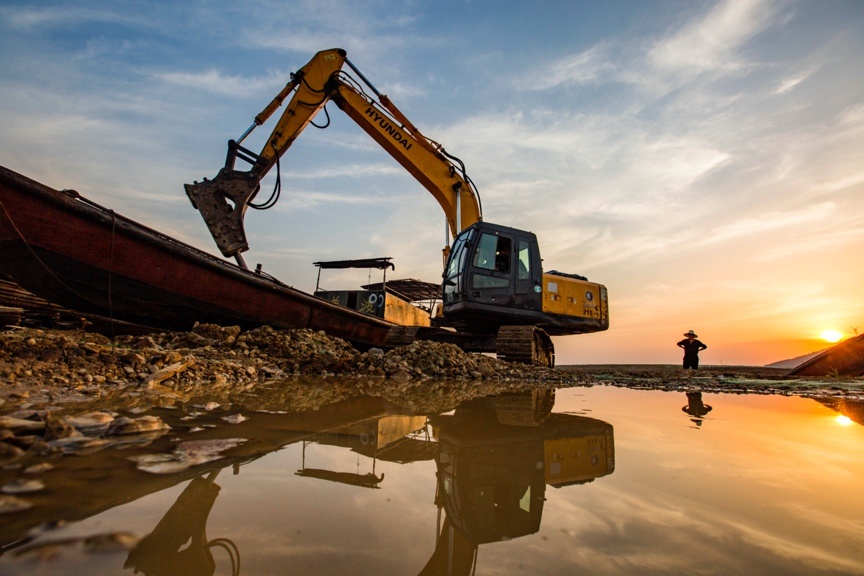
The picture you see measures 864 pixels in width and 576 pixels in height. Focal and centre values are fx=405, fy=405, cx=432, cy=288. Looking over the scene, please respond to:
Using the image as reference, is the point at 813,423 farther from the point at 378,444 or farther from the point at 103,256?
the point at 103,256

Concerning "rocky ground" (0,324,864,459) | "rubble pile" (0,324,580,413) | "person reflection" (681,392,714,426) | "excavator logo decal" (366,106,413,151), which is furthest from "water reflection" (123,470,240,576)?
"excavator logo decal" (366,106,413,151)

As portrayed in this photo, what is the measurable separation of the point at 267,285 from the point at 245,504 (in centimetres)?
647

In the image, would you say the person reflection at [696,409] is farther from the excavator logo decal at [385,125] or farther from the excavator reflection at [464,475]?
the excavator logo decal at [385,125]

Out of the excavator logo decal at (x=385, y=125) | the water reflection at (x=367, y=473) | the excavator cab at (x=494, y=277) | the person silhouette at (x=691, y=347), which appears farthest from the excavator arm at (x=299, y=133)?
the person silhouette at (x=691, y=347)

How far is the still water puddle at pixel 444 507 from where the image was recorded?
821 millimetres

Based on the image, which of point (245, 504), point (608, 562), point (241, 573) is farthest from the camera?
point (245, 504)

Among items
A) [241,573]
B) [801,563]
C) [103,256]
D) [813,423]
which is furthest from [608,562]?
[103,256]

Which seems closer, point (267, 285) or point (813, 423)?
point (813, 423)

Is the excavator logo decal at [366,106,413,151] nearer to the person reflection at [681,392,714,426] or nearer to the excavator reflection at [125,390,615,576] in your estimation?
the person reflection at [681,392,714,426]

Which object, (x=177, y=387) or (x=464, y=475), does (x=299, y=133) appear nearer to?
(x=177, y=387)

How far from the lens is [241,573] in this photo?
29.5 inches

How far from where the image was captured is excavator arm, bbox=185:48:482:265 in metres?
7.13

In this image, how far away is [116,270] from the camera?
5.32 meters

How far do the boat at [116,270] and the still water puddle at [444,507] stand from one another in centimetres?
426
